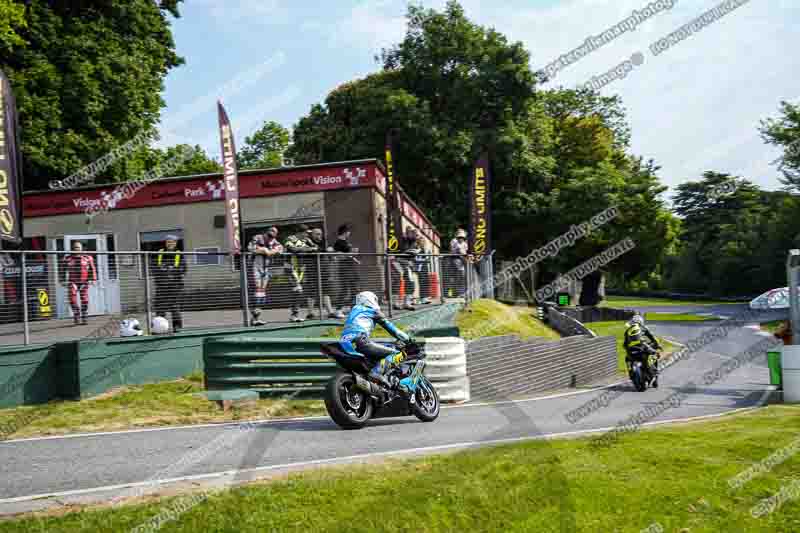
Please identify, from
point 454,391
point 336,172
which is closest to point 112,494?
point 454,391

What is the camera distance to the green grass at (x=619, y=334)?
30.4 metres

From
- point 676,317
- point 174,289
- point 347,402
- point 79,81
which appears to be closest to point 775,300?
point 676,317

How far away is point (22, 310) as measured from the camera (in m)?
11.2

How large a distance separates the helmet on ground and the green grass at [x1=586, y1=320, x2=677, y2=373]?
17363 millimetres

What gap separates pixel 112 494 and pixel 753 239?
74.3 metres

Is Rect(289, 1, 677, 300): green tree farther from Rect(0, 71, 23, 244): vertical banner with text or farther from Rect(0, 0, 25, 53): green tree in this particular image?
Rect(0, 71, 23, 244): vertical banner with text

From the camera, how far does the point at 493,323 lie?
2116 centimetres

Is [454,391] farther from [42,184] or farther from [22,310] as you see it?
[42,184]

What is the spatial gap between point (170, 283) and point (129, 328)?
1.05 meters

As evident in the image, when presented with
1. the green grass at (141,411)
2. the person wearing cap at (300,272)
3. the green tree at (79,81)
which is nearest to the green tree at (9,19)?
the green tree at (79,81)

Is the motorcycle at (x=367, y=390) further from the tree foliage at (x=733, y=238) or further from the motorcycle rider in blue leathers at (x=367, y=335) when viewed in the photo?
the tree foliage at (x=733, y=238)

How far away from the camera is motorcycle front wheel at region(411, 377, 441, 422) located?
1088 centimetres

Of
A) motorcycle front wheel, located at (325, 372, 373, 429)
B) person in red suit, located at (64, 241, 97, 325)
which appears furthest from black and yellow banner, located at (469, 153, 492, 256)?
motorcycle front wheel, located at (325, 372, 373, 429)

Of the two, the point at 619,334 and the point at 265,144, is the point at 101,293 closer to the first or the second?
the point at 619,334
